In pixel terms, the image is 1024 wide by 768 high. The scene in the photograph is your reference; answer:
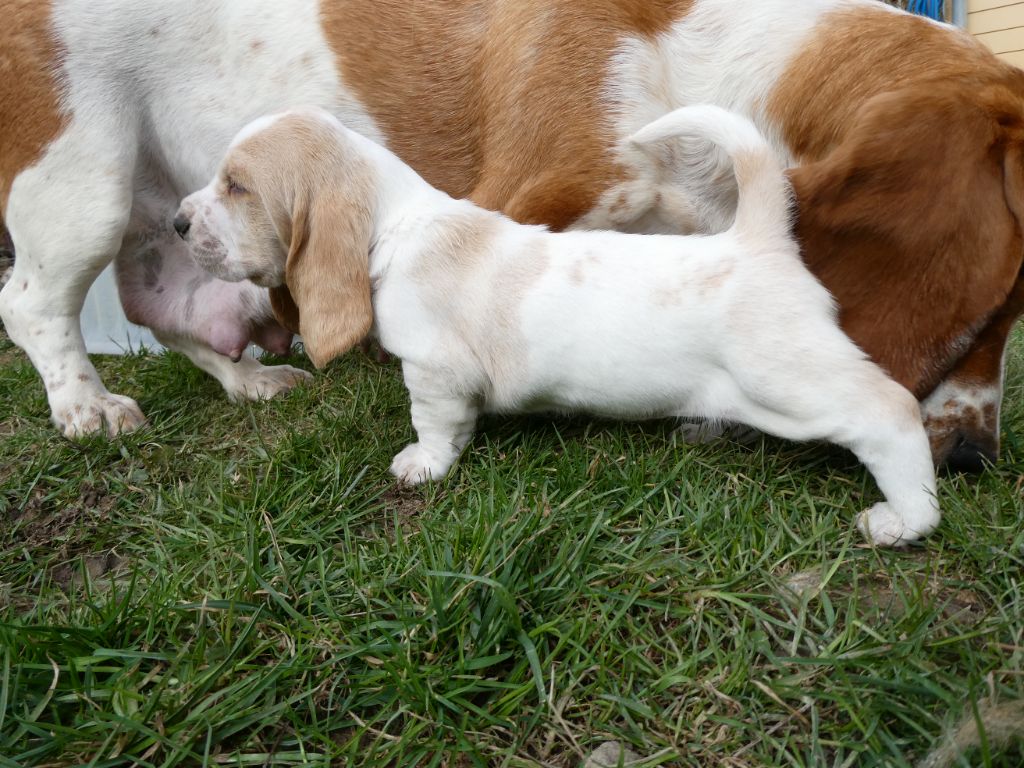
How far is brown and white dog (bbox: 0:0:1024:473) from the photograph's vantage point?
2010mm

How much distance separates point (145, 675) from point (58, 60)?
6.69 feet

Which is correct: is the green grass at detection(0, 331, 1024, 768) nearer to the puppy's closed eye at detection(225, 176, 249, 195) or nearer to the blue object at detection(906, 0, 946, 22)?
the puppy's closed eye at detection(225, 176, 249, 195)

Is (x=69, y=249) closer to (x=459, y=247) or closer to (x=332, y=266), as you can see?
(x=332, y=266)

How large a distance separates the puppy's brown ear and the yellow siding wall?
7.48 m

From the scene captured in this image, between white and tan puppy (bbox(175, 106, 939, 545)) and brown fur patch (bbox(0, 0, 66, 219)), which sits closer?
white and tan puppy (bbox(175, 106, 939, 545))

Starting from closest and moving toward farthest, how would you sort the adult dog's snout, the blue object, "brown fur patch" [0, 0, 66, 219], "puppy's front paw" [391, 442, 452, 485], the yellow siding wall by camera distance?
"puppy's front paw" [391, 442, 452, 485]
the adult dog's snout
"brown fur patch" [0, 0, 66, 219]
the blue object
the yellow siding wall

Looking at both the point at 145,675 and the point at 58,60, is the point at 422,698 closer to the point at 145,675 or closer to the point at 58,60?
the point at 145,675

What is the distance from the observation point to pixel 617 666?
1634mm

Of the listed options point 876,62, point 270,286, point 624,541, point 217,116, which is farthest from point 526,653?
point 217,116

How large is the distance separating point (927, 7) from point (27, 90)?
21.8ft

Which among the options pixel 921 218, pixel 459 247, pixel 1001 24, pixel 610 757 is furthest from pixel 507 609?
pixel 1001 24

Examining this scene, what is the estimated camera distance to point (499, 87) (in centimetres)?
272

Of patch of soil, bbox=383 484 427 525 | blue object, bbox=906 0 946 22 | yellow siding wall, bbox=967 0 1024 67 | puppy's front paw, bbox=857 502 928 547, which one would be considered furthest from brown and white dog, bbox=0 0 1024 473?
yellow siding wall, bbox=967 0 1024 67

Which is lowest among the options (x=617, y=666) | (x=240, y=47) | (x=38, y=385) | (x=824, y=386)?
(x=38, y=385)
